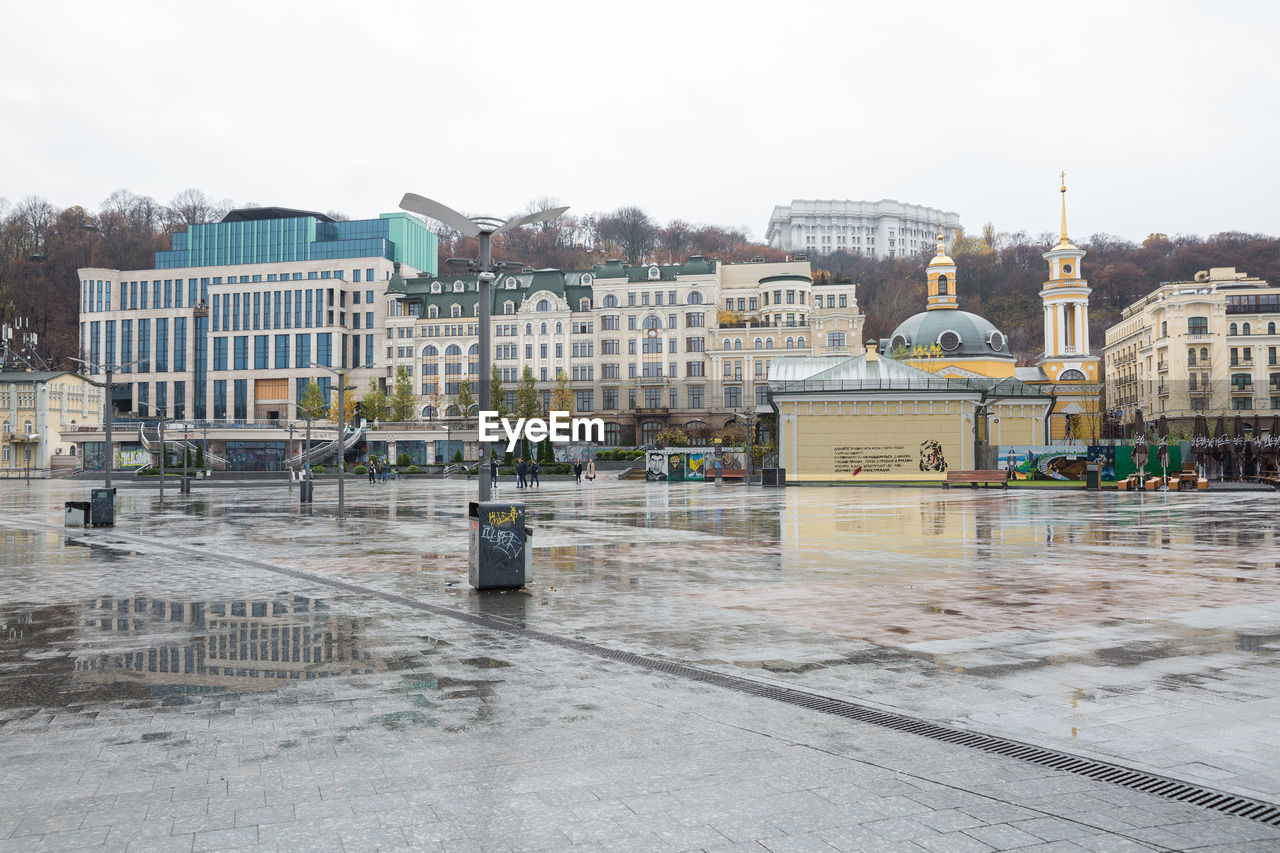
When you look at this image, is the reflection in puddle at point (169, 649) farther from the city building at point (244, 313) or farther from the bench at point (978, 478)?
the city building at point (244, 313)

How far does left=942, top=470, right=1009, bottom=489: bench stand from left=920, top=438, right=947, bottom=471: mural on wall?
3983 mm

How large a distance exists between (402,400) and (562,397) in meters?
15.9

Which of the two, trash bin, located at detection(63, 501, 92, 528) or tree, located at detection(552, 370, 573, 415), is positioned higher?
tree, located at detection(552, 370, 573, 415)

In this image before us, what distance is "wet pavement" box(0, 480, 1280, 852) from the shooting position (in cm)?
509

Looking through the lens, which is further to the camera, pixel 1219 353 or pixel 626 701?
pixel 1219 353

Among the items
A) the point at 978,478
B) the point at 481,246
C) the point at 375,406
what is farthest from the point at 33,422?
the point at 481,246

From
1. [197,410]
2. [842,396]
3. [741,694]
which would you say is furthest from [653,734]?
[197,410]

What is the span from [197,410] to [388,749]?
115184 millimetres

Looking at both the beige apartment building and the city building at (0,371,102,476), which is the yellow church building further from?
the city building at (0,371,102,476)

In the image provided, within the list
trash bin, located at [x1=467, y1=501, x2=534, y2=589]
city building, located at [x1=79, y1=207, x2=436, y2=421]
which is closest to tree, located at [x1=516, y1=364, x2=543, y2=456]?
city building, located at [x1=79, y1=207, x2=436, y2=421]

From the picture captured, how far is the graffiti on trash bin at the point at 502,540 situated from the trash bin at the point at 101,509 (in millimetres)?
17580

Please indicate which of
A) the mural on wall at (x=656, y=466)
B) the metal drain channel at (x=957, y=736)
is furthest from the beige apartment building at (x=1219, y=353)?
the metal drain channel at (x=957, y=736)

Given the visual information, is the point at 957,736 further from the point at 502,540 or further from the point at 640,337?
the point at 640,337

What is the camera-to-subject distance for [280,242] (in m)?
110
